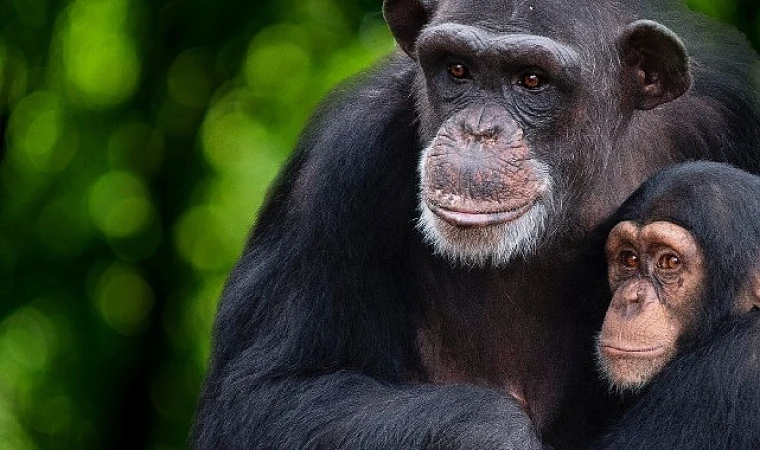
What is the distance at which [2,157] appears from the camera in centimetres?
1048

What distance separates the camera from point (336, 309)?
19.3 ft

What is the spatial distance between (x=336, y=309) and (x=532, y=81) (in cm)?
122

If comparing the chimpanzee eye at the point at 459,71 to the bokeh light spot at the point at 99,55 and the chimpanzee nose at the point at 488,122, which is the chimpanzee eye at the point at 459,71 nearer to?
the chimpanzee nose at the point at 488,122

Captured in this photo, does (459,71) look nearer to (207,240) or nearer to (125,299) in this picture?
(207,240)

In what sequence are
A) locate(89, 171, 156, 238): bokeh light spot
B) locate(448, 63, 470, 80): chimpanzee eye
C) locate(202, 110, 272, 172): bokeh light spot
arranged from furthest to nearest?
locate(89, 171, 156, 238): bokeh light spot
locate(202, 110, 272, 172): bokeh light spot
locate(448, 63, 470, 80): chimpanzee eye

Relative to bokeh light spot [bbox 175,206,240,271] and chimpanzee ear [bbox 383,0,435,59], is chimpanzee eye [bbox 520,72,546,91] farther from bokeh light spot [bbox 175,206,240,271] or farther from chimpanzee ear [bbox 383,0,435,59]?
bokeh light spot [bbox 175,206,240,271]

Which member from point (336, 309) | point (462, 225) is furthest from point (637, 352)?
point (336, 309)

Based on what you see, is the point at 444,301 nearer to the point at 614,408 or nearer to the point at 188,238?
the point at 614,408

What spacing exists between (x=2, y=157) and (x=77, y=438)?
Answer: 2.11 meters

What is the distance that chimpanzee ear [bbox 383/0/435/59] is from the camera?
234 inches

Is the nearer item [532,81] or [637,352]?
[637,352]

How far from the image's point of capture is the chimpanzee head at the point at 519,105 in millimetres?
5426

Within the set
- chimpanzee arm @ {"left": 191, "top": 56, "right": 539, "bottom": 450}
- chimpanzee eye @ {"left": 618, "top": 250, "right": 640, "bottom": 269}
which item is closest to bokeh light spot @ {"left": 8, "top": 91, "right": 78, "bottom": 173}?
chimpanzee arm @ {"left": 191, "top": 56, "right": 539, "bottom": 450}

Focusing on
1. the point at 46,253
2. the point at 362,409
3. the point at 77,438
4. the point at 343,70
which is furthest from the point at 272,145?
the point at 362,409
